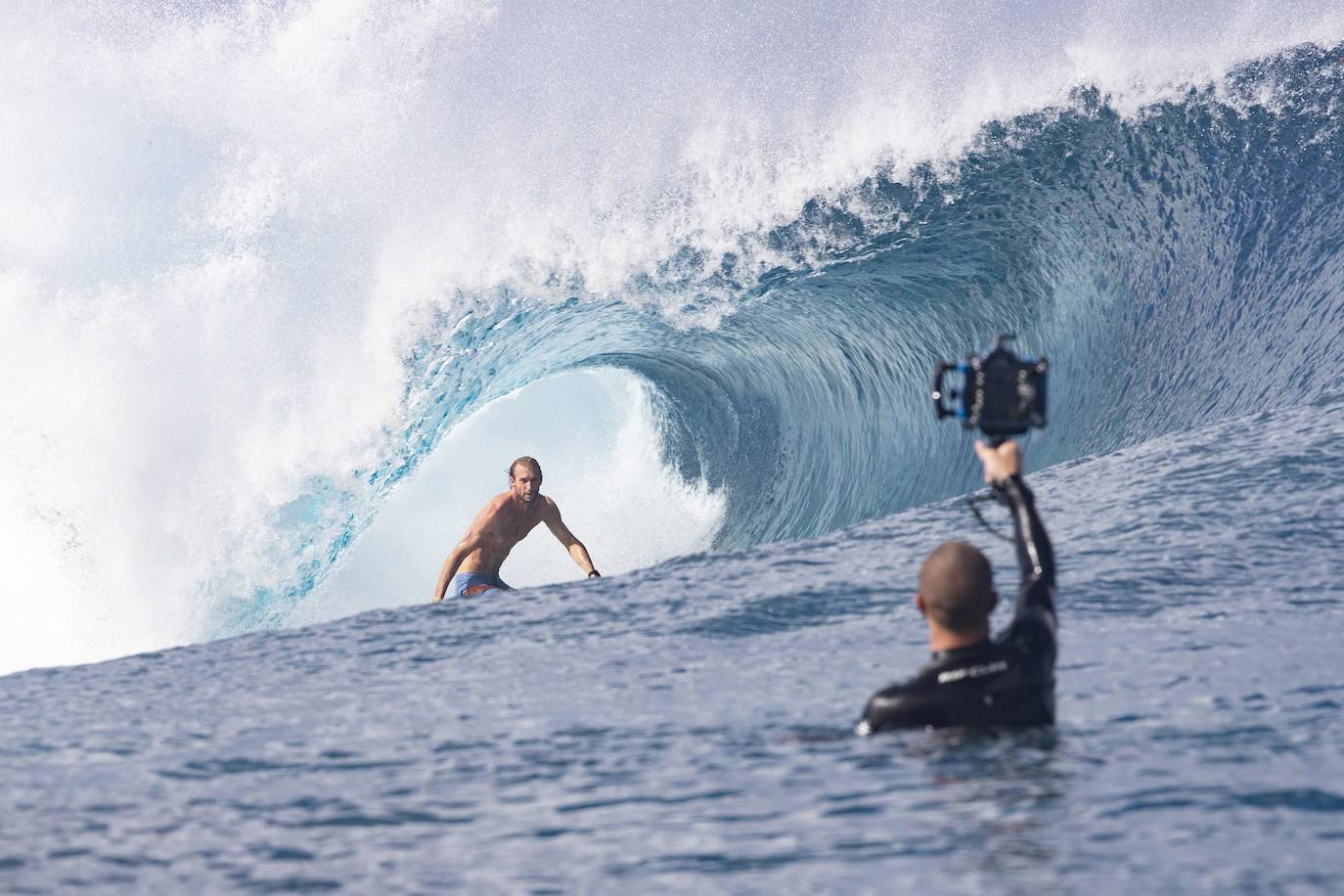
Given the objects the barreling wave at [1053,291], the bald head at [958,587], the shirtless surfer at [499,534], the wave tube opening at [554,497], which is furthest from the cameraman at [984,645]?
the wave tube opening at [554,497]

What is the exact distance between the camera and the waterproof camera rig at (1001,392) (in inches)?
111

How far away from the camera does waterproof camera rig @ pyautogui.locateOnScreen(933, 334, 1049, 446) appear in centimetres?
283

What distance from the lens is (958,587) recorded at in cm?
306

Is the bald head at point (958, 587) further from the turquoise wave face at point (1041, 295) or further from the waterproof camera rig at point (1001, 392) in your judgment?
the turquoise wave face at point (1041, 295)

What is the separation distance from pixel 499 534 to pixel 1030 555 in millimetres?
5318

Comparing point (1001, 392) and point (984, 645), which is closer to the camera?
point (1001, 392)

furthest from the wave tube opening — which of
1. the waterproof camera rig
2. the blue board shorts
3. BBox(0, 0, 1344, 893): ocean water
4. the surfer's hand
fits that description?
the waterproof camera rig

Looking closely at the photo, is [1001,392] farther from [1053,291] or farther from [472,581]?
[1053,291]

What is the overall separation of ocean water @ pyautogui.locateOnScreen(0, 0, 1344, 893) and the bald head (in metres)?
0.38

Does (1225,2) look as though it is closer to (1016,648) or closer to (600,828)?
(1016,648)

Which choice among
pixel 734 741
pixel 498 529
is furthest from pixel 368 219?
pixel 734 741

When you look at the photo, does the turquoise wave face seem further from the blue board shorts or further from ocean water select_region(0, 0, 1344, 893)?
the blue board shorts

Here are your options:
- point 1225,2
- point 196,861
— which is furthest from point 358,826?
point 1225,2

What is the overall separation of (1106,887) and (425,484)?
14.4 m
